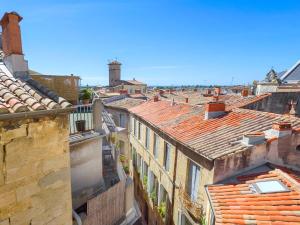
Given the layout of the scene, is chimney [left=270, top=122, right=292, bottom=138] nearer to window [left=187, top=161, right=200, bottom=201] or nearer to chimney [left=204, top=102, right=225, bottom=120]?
window [left=187, top=161, right=200, bottom=201]

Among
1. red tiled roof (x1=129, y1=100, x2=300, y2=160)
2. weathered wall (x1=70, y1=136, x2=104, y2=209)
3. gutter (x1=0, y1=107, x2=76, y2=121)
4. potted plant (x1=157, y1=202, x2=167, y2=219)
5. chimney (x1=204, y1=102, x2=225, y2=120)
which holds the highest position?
gutter (x1=0, y1=107, x2=76, y2=121)

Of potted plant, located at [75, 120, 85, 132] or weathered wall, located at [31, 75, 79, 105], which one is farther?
potted plant, located at [75, 120, 85, 132]

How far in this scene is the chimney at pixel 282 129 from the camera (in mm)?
7484

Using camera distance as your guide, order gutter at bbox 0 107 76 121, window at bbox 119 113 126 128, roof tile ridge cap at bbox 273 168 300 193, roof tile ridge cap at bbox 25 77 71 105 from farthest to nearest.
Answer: window at bbox 119 113 126 128
roof tile ridge cap at bbox 273 168 300 193
roof tile ridge cap at bbox 25 77 71 105
gutter at bbox 0 107 76 121

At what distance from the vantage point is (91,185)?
830 cm

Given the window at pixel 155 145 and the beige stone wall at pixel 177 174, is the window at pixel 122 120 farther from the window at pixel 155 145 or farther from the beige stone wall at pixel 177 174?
the window at pixel 155 145

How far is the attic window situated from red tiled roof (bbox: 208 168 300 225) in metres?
0.11

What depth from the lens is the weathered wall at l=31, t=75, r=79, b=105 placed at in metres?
7.48

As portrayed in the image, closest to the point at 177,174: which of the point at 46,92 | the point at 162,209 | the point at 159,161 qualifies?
the point at 159,161

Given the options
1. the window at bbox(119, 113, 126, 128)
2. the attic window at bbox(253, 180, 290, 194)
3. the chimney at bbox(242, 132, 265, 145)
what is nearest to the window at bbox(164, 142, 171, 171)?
the chimney at bbox(242, 132, 265, 145)

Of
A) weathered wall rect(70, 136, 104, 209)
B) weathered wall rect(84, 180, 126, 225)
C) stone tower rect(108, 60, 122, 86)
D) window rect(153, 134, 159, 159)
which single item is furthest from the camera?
stone tower rect(108, 60, 122, 86)

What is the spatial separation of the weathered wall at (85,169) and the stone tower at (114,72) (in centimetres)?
5585

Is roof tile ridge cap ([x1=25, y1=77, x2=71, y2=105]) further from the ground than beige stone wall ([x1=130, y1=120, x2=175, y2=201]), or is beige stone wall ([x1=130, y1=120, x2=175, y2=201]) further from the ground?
roof tile ridge cap ([x1=25, y1=77, x2=71, y2=105])

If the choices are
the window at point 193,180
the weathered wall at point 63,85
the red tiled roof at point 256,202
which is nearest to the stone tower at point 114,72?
the weathered wall at point 63,85
